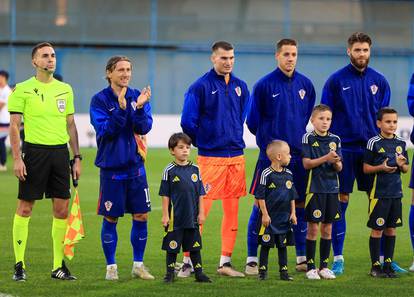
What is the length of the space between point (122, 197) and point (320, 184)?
181 centimetres

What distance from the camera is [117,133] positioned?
944 cm

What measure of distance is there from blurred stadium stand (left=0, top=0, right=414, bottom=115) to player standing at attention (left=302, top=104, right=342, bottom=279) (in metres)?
24.0

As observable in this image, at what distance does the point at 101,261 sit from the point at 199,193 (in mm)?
1735

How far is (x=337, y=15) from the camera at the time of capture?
117 ft

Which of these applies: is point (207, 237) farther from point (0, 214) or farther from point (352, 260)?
point (0, 214)

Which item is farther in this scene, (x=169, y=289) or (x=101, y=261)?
(x=101, y=261)

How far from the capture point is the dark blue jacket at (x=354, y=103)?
9.95 m

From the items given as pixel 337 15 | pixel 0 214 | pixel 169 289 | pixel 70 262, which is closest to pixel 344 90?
pixel 169 289

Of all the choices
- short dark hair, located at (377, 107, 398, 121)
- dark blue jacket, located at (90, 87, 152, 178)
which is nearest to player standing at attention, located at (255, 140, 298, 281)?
short dark hair, located at (377, 107, 398, 121)

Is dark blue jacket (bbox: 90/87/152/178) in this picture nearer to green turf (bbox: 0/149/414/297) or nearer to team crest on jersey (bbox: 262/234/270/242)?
green turf (bbox: 0/149/414/297)

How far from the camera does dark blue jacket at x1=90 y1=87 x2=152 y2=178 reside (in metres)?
9.37

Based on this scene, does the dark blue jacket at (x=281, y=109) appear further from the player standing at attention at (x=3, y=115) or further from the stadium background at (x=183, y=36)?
the stadium background at (x=183, y=36)

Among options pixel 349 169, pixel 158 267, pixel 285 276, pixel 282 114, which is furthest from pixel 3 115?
pixel 285 276

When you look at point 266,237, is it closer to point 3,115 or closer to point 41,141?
point 41,141
